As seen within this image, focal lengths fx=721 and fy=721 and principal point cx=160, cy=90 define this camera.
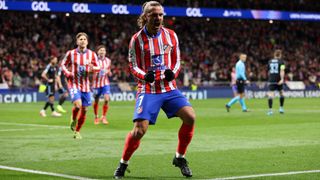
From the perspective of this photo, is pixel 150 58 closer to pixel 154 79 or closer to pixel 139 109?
pixel 154 79

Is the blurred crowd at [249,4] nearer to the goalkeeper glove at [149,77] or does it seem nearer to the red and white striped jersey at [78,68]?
the red and white striped jersey at [78,68]

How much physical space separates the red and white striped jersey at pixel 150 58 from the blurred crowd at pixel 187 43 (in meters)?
29.4

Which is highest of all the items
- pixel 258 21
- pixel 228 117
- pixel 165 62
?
pixel 258 21

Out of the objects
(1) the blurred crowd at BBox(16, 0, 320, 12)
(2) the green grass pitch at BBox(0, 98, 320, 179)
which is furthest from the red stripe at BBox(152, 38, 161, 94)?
(1) the blurred crowd at BBox(16, 0, 320, 12)

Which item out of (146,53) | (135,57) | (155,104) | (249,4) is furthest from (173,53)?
(249,4)

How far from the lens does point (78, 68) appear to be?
17266 millimetres

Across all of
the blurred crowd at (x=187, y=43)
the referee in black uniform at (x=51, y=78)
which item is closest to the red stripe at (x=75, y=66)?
the referee in black uniform at (x=51, y=78)

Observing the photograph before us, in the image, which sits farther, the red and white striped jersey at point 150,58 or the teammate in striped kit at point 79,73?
the teammate in striped kit at point 79,73

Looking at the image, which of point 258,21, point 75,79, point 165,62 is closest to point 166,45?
point 165,62

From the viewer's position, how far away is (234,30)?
185 feet

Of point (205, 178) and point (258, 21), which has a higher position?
point (258, 21)

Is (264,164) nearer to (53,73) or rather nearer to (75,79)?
(75,79)

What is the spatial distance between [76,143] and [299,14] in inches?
1657

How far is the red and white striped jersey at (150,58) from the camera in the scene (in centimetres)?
959
